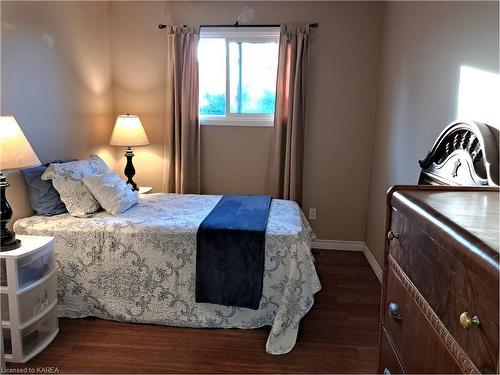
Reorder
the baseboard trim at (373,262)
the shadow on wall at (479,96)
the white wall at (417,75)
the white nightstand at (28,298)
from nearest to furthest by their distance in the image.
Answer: the shadow on wall at (479,96) → the white wall at (417,75) → the white nightstand at (28,298) → the baseboard trim at (373,262)

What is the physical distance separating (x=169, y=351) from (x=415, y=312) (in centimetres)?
164

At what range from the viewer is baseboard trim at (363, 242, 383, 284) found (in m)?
3.30

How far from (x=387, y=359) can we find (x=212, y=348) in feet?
4.18

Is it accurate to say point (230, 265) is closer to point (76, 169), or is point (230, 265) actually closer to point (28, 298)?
point (28, 298)

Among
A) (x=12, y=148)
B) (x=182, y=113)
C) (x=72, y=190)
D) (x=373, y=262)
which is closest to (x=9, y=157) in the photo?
(x=12, y=148)

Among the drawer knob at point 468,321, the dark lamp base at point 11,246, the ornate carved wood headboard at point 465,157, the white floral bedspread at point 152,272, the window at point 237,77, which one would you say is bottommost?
the white floral bedspread at point 152,272

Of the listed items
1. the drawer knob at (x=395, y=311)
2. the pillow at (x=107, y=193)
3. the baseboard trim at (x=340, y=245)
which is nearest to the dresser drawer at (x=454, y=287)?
the drawer knob at (x=395, y=311)

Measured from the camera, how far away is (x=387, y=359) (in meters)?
1.30

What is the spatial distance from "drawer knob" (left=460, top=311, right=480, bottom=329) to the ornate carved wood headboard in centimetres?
78

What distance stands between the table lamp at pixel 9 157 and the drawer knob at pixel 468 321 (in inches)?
86.6

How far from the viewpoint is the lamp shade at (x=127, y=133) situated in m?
3.58

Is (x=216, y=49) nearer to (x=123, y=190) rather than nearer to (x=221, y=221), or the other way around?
(x=123, y=190)

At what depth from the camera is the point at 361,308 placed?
2801 mm

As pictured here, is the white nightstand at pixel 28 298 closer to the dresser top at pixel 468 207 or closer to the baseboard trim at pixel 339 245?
the dresser top at pixel 468 207
